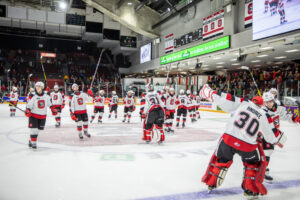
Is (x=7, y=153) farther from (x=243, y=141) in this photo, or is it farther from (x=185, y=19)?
(x=185, y=19)

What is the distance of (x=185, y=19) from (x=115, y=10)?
217 inches

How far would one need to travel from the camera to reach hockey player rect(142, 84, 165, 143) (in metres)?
5.63

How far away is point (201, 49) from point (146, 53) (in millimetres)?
9905

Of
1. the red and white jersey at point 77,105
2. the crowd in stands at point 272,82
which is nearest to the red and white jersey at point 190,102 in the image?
the crowd in stands at point 272,82

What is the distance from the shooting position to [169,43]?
19.5 meters

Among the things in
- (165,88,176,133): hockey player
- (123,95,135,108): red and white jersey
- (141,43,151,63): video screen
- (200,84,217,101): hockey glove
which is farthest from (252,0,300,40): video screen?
(141,43,151,63): video screen

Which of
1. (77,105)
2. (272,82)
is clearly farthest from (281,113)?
(272,82)

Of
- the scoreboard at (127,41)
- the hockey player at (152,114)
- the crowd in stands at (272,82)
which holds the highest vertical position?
the scoreboard at (127,41)

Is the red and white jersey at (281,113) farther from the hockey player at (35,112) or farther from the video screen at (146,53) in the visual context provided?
the video screen at (146,53)

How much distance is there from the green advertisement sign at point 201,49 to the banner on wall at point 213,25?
1.85 ft

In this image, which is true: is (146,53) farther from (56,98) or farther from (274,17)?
(56,98)

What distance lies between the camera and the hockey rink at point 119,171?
2.71 metres

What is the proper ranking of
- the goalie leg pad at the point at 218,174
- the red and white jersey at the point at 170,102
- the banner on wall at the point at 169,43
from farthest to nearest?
1. the banner on wall at the point at 169,43
2. the red and white jersey at the point at 170,102
3. the goalie leg pad at the point at 218,174

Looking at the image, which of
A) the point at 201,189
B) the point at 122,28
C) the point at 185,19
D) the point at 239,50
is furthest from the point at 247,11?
the point at 122,28
